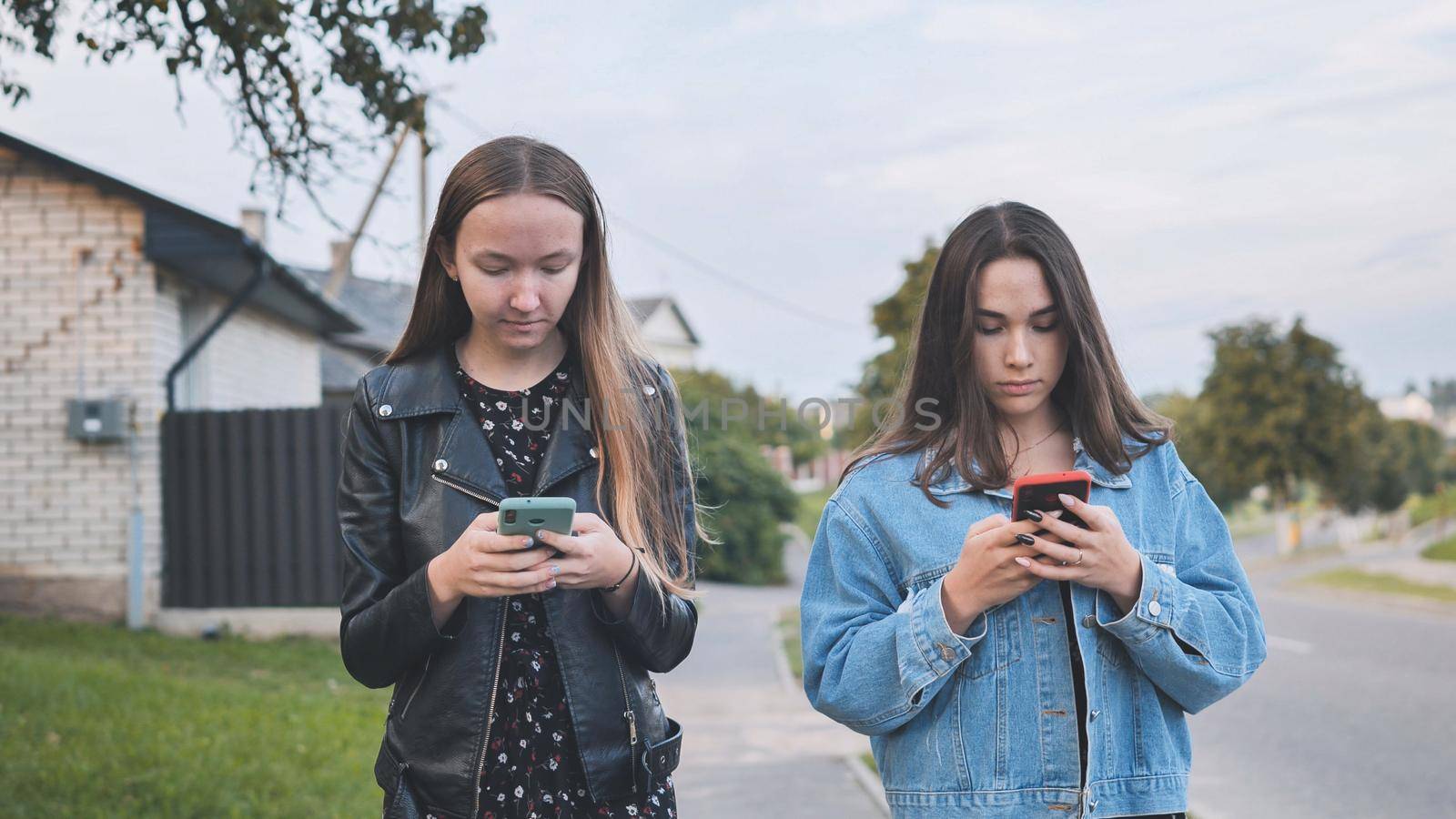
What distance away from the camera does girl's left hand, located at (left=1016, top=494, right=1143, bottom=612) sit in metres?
2.08

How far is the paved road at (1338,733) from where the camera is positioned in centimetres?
705

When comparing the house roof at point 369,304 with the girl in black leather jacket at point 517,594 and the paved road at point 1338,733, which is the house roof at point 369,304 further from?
the girl in black leather jacket at point 517,594

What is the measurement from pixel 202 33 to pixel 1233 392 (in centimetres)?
3516

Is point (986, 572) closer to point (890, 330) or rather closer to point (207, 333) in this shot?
point (890, 330)

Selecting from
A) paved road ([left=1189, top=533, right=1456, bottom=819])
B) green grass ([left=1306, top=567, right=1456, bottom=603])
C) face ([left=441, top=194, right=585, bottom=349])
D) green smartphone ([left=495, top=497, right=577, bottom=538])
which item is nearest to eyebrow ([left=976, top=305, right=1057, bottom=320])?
face ([left=441, top=194, right=585, bottom=349])

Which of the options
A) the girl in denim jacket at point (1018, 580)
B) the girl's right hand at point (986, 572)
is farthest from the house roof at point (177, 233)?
the girl's right hand at point (986, 572)

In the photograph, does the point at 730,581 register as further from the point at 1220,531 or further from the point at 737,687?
the point at 1220,531

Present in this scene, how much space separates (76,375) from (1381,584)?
70.1ft

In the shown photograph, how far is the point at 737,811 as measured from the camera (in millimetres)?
6711

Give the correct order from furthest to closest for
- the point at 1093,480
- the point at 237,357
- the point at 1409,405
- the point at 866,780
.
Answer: the point at 1409,405
the point at 237,357
the point at 866,780
the point at 1093,480

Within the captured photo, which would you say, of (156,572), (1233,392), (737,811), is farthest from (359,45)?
(1233,392)

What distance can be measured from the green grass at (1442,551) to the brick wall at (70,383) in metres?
22.0

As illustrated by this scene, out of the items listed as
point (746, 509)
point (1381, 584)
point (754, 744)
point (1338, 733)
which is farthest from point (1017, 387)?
point (746, 509)

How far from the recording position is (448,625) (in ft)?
7.18
